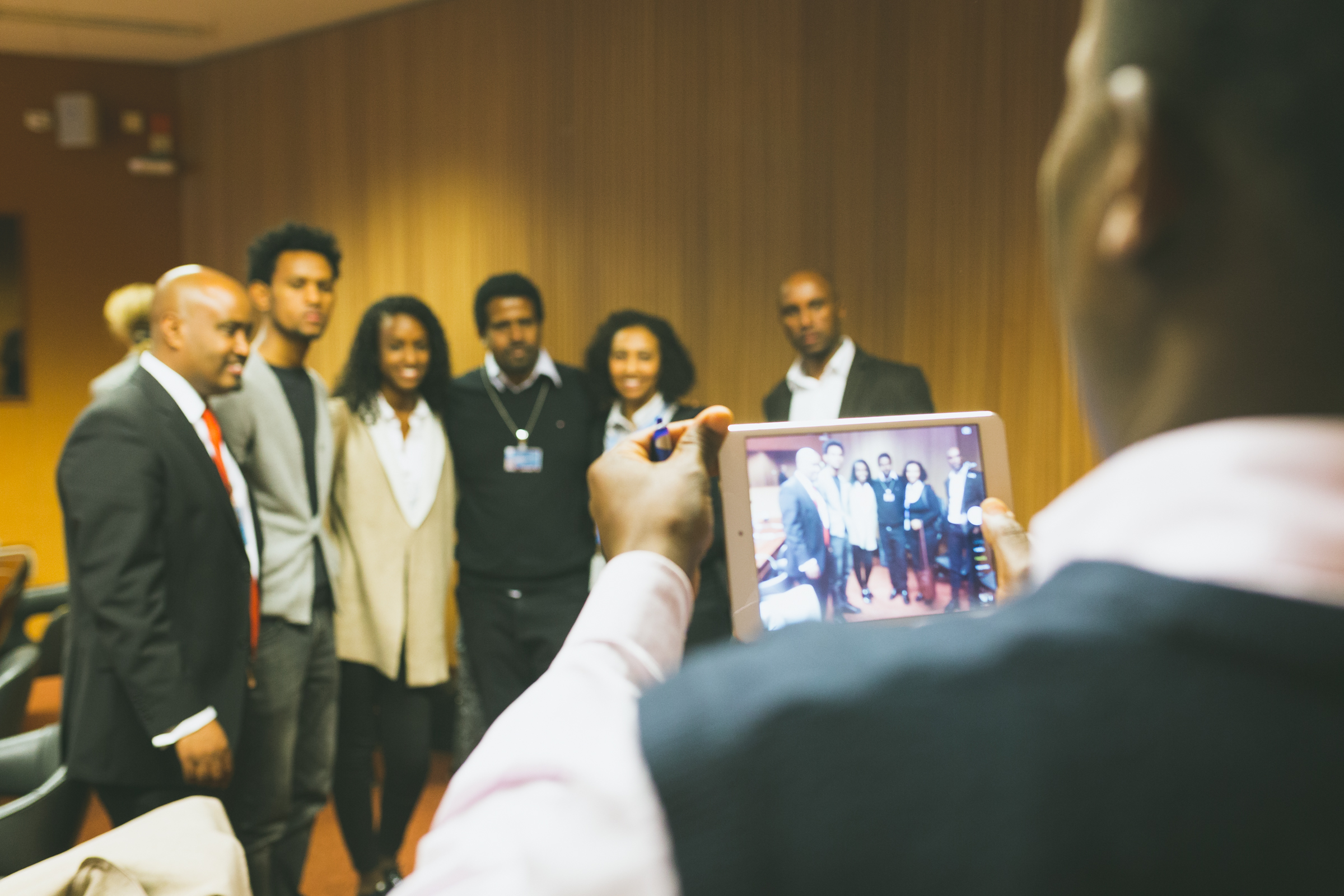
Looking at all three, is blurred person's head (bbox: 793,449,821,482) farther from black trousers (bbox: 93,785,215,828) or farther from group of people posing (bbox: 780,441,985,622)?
black trousers (bbox: 93,785,215,828)

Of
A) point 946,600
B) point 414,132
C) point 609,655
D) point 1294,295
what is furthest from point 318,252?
point 1294,295

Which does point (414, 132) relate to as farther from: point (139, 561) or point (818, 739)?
point (818, 739)

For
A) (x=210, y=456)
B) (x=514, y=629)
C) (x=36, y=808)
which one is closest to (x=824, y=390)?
(x=514, y=629)

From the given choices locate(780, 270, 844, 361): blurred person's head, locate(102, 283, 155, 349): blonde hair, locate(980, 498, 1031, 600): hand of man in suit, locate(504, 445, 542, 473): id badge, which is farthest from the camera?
locate(102, 283, 155, 349): blonde hair

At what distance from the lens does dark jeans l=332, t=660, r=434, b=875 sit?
284cm

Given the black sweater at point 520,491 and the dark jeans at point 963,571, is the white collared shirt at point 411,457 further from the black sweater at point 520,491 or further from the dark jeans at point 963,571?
the dark jeans at point 963,571

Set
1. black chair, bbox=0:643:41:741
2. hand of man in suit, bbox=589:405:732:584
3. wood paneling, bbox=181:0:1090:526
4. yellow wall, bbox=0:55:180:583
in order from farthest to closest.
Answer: yellow wall, bbox=0:55:180:583 → wood paneling, bbox=181:0:1090:526 → black chair, bbox=0:643:41:741 → hand of man in suit, bbox=589:405:732:584

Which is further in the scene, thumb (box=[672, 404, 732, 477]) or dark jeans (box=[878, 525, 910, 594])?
dark jeans (box=[878, 525, 910, 594])

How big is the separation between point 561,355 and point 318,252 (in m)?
1.67

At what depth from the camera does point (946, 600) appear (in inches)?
50.9

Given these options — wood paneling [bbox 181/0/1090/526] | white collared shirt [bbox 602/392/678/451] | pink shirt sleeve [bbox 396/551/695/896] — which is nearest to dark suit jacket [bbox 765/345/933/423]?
white collared shirt [bbox 602/392/678/451]

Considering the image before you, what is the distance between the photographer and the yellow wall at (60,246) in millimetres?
5809

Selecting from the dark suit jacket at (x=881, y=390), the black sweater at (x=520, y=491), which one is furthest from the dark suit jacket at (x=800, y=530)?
the black sweater at (x=520, y=491)

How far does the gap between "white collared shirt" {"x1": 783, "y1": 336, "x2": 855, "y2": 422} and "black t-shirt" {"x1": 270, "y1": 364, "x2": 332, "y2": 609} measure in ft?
4.90
